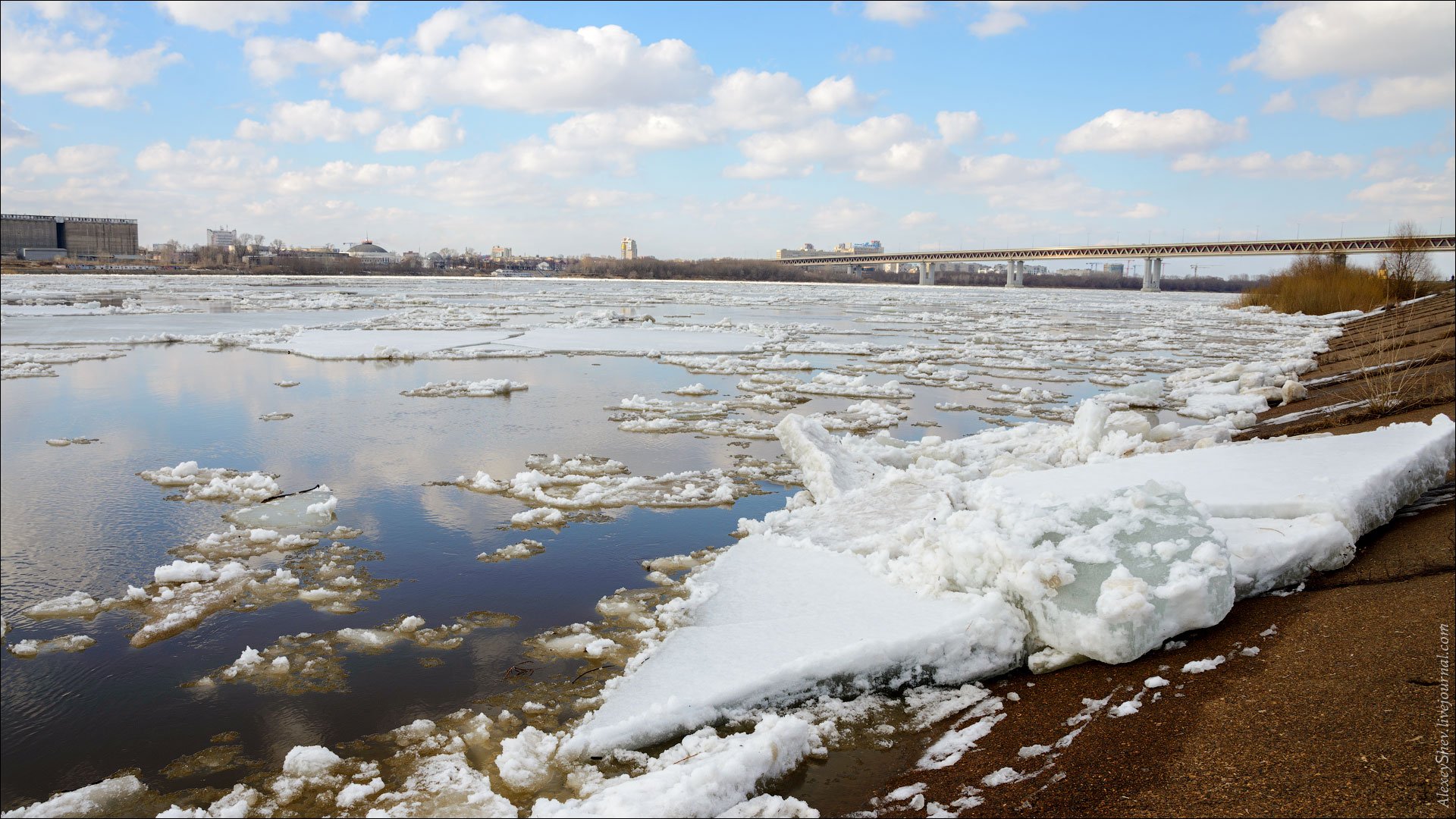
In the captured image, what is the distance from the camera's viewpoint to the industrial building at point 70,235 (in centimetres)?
9119

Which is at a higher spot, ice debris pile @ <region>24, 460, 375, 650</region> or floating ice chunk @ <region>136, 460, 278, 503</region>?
floating ice chunk @ <region>136, 460, 278, 503</region>

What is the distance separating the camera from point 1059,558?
171 inches

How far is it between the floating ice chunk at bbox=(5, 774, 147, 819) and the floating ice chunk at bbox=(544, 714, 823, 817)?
5.63 feet

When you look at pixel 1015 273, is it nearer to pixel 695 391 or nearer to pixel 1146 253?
pixel 1146 253

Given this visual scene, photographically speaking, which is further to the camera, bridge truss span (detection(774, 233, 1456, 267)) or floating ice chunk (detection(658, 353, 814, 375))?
bridge truss span (detection(774, 233, 1456, 267))

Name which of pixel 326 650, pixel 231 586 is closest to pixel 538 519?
pixel 231 586

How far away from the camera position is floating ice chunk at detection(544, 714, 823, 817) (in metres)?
2.98

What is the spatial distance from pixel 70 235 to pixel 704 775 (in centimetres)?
12617

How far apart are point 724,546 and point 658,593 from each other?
109 centimetres

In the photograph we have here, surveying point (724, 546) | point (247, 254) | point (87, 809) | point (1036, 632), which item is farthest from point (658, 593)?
point (247, 254)

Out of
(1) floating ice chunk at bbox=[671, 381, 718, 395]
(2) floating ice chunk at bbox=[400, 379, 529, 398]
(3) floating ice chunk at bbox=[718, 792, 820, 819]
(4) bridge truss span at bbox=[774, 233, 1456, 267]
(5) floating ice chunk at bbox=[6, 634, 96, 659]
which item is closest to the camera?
(3) floating ice chunk at bbox=[718, 792, 820, 819]

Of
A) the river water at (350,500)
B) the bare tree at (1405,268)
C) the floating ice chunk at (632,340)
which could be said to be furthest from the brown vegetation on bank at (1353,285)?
the floating ice chunk at (632,340)

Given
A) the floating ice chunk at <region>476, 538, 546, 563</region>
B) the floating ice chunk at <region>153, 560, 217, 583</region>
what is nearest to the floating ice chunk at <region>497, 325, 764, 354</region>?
the floating ice chunk at <region>476, 538, 546, 563</region>

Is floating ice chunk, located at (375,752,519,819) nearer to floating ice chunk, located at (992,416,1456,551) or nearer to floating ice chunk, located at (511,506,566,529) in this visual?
floating ice chunk, located at (511,506,566,529)
